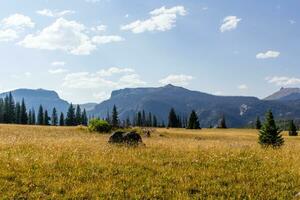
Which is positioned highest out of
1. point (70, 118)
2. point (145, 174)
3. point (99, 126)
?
point (70, 118)

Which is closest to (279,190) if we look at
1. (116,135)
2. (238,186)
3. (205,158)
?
(238,186)

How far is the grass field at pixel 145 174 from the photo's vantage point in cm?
1184

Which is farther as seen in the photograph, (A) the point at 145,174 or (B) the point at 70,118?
(B) the point at 70,118

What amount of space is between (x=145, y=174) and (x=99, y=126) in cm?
→ 5444

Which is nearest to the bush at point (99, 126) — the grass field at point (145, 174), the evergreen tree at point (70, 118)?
the grass field at point (145, 174)

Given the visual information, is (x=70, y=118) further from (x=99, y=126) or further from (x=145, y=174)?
(x=145, y=174)

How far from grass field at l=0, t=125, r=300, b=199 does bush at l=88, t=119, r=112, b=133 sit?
4964 cm

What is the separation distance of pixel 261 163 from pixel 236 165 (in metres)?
1.08

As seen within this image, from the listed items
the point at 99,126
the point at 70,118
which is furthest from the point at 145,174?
the point at 70,118

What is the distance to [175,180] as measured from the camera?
13031 mm

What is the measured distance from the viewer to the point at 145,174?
45.1ft

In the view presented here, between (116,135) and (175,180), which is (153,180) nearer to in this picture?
(175,180)

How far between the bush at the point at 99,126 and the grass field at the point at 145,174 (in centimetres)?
4964

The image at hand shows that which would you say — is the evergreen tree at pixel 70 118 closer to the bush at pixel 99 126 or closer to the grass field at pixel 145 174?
the bush at pixel 99 126
